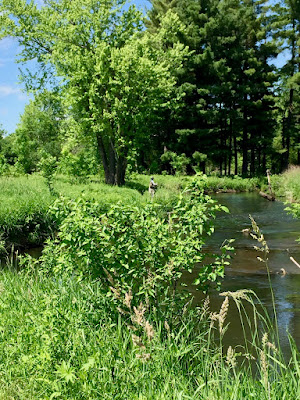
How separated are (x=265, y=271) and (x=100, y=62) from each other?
16.6m

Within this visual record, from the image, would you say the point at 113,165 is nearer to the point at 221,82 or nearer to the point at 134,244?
the point at 221,82

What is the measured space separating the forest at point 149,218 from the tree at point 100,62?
0.12 metres

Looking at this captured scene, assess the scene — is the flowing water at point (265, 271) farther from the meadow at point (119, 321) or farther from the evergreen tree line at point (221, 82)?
the evergreen tree line at point (221, 82)

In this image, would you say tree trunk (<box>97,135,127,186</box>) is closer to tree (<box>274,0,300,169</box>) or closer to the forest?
the forest

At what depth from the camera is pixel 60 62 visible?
2530 centimetres

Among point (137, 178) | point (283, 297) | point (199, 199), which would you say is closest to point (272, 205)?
point (137, 178)

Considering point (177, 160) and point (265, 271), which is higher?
point (177, 160)

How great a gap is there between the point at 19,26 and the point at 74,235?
1004 inches

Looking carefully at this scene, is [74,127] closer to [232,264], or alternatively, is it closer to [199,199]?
[232,264]

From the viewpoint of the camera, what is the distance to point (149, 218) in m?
5.21

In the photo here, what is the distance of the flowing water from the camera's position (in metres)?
6.97

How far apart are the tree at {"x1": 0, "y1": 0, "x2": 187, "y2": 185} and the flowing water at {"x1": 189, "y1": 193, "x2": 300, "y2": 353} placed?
27.9 feet

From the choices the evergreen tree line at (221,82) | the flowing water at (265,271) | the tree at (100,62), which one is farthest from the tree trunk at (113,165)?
the evergreen tree line at (221,82)

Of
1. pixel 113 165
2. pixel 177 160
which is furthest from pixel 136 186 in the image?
pixel 177 160
